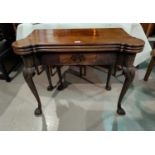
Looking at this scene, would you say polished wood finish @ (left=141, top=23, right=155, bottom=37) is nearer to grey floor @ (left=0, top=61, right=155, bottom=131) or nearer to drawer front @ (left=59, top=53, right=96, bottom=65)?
grey floor @ (left=0, top=61, right=155, bottom=131)

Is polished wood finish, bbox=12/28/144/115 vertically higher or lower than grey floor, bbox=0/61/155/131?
higher

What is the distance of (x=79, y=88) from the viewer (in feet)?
5.70

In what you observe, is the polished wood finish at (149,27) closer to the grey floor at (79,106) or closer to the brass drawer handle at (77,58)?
the grey floor at (79,106)

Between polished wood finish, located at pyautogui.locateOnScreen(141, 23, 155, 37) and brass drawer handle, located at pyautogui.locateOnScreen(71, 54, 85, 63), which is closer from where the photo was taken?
brass drawer handle, located at pyautogui.locateOnScreen(71, 54, 85, 63)

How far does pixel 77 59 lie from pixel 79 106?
662 millimetres

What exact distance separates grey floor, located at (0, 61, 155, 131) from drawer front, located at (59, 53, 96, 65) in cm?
60

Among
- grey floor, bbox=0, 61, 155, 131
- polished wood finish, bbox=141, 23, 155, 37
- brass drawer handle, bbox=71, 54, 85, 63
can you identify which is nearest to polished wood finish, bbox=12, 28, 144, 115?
brass drawer handle, bbox=71, 54, 85, 63

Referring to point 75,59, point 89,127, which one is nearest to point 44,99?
point 89,127

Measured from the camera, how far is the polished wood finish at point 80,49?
2.99ft

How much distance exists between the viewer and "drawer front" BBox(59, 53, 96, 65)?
0.96 meters

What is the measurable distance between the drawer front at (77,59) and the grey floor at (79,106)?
1.97 feet

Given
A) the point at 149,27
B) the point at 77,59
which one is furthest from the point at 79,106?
the point at 149,27

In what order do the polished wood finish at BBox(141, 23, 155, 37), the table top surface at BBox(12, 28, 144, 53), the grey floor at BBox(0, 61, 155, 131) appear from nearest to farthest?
the table top surface at BBox(12, 28, 144, 53)
the grey floor at BBox(0, 61, 155, 131)
the polished wood finish at BBox(141, 23, 155, 37)

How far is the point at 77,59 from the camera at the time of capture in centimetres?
98
